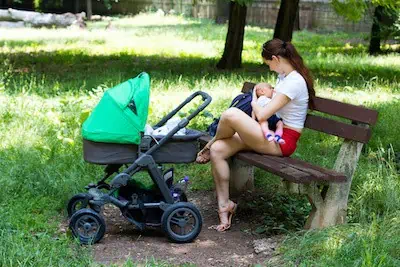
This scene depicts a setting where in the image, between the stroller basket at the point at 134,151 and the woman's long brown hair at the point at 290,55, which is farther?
the woman's long brown hair at the point at 290,55

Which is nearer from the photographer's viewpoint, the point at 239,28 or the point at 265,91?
the point at 265,91

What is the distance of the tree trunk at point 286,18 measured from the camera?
13961 millimetres

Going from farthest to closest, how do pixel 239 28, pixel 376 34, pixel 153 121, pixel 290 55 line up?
pixel 376 34 → pixel 239 28 → pixel 153 121 → pixel 290 55

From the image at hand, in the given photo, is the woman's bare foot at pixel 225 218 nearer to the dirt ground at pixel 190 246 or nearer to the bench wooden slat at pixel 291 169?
the dirt ground at pixel 190 246

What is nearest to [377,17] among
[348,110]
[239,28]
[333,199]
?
[239,28]

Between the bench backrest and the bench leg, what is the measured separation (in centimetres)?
97

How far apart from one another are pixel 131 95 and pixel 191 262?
4.18 ft

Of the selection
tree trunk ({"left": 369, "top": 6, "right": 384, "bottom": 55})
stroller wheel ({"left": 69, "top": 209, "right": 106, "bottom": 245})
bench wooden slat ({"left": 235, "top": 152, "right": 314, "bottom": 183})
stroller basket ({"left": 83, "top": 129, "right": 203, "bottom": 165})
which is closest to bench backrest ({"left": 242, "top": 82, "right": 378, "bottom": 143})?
bench wooden slat ({"left": 235, "top": 152, "right": 314, "bottom": 183})

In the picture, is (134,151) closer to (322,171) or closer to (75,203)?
(75,203)

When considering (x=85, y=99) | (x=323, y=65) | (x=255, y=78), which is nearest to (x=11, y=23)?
(x=323, y=65)

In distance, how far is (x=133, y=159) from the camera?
5.22 m

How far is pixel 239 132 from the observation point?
5484mm

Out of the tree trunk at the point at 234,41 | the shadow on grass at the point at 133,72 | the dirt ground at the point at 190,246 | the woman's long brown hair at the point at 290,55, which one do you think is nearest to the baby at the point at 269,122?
the woman's long brown hair at the point at 290,55

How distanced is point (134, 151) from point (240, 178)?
1623 millimetres
